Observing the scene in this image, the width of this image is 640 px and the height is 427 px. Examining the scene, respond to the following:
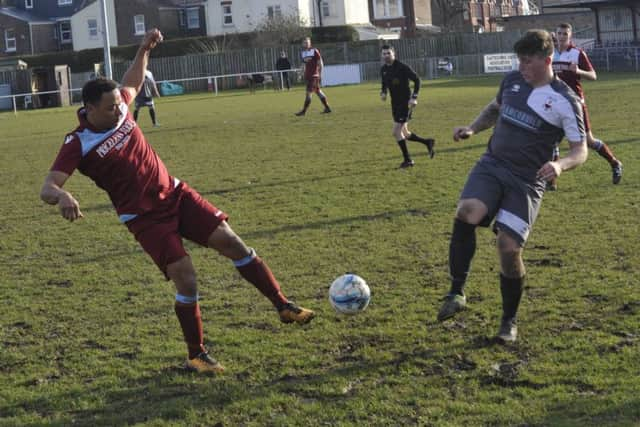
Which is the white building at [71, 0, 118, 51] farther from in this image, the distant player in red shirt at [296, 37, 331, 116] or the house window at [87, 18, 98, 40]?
the distant player in red shirt at [296, 37, 331, 116]

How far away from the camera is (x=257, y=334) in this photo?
256 inches

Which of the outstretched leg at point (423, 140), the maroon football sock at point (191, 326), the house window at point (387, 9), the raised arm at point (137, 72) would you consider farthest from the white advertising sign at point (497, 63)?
the maroon football sock at point (191, 326)

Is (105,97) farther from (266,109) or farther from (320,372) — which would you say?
(266,109)

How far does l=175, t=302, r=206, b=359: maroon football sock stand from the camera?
5812 millimetres

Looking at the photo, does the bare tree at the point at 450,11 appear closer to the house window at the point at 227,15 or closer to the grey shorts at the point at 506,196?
the house window at the point at 227,15

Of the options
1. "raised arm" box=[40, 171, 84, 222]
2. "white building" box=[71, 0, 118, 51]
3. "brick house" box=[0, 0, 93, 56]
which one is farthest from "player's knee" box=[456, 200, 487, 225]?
"brick house" box=[0, 0, 93, 56]

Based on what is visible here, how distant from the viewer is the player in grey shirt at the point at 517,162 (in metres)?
5.82

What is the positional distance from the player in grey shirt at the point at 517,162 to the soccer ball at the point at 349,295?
1.79 feet

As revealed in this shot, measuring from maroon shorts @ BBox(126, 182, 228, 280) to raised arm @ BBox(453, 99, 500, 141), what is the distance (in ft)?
5.67

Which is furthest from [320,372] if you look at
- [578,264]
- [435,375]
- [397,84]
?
[397,84]

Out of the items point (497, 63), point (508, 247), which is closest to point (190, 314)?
point (508, 247)

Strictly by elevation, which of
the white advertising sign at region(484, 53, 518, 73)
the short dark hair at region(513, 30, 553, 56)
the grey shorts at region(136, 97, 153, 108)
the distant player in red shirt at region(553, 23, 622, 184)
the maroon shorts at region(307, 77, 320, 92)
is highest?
the white advertising sign at region(484, 53, 518, 73)

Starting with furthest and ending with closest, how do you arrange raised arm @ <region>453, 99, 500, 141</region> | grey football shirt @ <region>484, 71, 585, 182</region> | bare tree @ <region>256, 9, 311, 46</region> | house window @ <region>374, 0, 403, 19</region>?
house window @ <region>374, 0, 403, 19</region>
bare tree @ <region>256, 9, 311, 46</region>
raised arm @ <region>453, 99, 500, 141</region>
grey football shirt @ <region>484, 71, 585, 182</region>

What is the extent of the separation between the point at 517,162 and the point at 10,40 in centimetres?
6976
